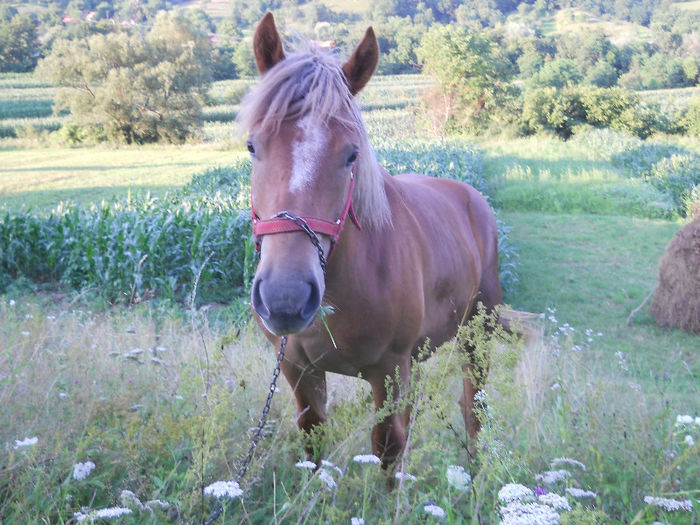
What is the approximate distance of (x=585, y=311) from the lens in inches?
311

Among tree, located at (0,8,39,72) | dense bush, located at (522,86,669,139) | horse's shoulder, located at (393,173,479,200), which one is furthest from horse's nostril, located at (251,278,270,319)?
tree, located at (0,8,39,72)

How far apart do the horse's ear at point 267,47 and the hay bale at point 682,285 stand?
24.3 feet

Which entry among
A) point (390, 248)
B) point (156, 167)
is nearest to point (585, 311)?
point (390, 248)

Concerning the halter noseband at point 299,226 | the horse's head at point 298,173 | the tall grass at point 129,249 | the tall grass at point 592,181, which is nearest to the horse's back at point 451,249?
the horse's head at point 298,173

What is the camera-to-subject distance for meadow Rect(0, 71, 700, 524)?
1812 millimetres

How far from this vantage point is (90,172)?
68.7 feet

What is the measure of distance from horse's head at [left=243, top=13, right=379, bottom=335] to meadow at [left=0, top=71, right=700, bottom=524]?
408 millimetres

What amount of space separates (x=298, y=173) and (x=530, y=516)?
1279mm

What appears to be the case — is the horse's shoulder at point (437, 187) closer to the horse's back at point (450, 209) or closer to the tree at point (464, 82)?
the horse's back at point (450, 209)

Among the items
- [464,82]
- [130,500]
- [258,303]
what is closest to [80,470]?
[130,500]

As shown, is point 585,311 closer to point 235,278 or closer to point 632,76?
point 235,278

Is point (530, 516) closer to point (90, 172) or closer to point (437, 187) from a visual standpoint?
point (437, 187)

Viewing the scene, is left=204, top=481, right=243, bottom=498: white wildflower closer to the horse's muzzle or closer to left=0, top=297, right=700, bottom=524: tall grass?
left=0, top=297, right=700, bottom=524: tall grass

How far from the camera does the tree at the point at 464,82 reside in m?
39.0
